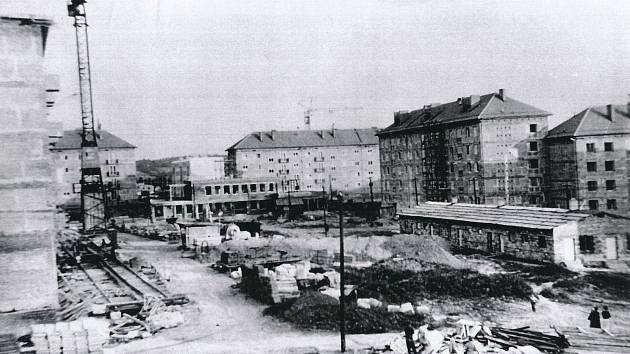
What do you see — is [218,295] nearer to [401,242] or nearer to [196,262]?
[196,262]

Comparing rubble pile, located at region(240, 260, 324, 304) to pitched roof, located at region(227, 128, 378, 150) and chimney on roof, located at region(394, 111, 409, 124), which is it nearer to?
chimney on roof, located at region(394, 111, 409, 124)

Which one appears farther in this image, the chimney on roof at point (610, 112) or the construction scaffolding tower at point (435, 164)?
the construction scaffolding tower at point (435, 164)

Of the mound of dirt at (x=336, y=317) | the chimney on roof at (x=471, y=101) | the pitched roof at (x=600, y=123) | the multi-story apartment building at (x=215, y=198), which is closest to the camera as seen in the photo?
the mound of dirt at (x=336, y=317)

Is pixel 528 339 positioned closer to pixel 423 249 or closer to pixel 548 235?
pixel 548 235

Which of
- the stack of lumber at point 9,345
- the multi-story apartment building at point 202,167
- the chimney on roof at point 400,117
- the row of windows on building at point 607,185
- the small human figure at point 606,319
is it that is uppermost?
the chimney on roof at point 400,117

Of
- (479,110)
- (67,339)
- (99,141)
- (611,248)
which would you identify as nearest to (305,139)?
(99,141)

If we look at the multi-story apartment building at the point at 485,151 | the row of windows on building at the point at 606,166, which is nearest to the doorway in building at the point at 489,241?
the multi-story apartment building at the point at 485,151

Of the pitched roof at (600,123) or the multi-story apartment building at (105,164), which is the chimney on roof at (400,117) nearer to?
the pitched roof at (600,123)
